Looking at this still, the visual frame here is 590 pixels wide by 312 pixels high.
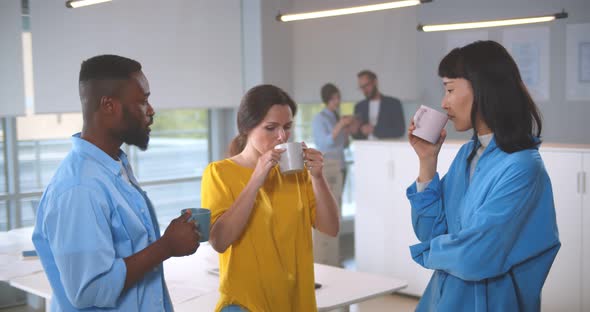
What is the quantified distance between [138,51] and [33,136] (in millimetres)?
1085

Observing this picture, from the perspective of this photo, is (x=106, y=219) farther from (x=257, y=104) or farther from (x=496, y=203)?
(x=496, y=203)

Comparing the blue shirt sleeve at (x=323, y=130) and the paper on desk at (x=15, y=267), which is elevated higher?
the blue shirt sleeve at (x=323, y=130)

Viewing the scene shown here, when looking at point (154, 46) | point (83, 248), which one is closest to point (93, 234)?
point (83, 248)

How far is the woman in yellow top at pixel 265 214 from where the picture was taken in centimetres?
198

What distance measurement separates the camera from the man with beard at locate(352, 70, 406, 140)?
6812 mm

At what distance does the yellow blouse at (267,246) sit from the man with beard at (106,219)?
0.36 meters

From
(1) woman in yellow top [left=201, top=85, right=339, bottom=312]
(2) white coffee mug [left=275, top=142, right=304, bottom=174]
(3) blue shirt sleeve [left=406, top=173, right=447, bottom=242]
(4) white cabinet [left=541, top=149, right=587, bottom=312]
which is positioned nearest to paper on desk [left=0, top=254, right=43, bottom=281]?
(1) woman in yellow top [left=201, top=85, right=339, bottom=312]

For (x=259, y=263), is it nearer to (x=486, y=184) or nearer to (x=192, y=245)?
(x=192, y=245)

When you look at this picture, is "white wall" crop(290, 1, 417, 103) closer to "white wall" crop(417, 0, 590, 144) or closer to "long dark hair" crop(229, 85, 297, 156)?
"white wall" crop(417, 0, 590, 144)

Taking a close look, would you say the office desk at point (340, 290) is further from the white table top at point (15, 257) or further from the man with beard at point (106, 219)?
the white table top at point (15, 257)

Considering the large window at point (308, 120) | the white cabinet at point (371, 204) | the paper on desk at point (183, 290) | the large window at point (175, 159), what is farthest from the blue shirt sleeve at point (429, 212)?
the large window at point (308, 120)

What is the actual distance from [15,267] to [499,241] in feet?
7.44

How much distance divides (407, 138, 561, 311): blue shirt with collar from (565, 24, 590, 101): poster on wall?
520 centimetres

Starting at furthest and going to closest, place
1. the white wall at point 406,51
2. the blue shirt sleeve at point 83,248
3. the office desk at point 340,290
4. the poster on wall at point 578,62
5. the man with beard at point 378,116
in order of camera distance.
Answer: the man with beard at point 378,116 → the white wall at point 406,51 → the poster on wall at point 578,62 → the office desk at point 340,290 → the blue shirt sleeve at point 83,248
